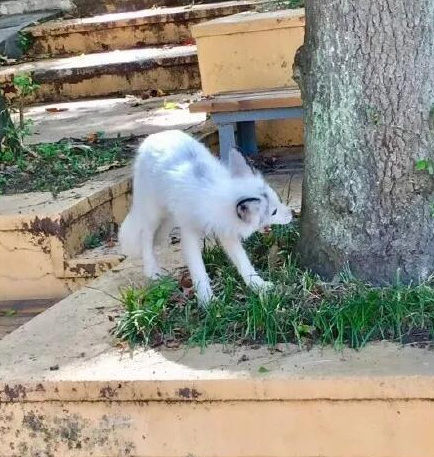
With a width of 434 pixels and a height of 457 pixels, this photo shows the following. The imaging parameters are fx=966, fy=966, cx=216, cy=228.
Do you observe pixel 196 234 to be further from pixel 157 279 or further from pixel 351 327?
pixel 351 327

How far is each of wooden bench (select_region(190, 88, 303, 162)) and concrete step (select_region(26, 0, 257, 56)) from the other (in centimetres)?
353

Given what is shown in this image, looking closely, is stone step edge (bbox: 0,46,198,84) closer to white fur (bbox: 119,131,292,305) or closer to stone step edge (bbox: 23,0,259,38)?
stone step edge (bbox: 23,0,259,38)

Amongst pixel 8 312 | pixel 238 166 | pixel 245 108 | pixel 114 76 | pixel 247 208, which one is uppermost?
pixel 238 166

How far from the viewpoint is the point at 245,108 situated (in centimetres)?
616

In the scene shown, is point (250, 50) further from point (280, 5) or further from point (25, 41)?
point (25, 41)

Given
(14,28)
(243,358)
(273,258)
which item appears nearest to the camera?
(243,358)

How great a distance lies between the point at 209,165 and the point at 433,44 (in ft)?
3.47

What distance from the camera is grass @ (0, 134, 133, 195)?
20.1ft

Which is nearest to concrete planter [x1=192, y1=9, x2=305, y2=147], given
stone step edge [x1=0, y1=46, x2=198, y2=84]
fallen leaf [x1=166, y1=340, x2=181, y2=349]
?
stone step edge [x1=0, y1=46, x2=198, y2=84]

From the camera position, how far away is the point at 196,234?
4.12 m

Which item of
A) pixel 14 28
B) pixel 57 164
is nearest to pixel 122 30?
pixel 14 28

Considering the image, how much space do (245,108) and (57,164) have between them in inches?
52.0

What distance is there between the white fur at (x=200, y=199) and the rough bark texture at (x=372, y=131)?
32 cm

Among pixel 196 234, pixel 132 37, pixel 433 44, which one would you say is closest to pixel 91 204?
pixel 196 234
